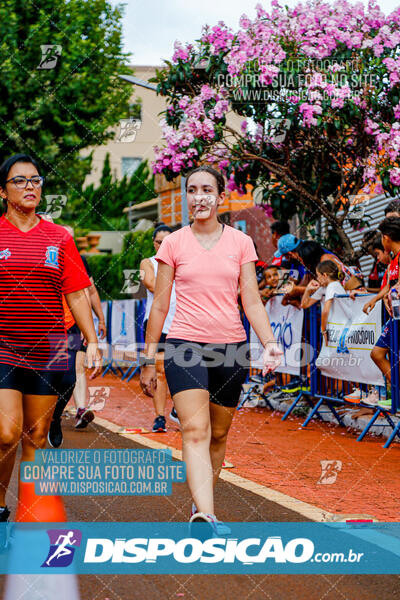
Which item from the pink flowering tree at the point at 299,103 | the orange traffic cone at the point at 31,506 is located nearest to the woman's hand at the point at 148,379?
the orange traffic cone at the point at 31,506

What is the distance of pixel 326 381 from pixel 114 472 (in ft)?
12.6

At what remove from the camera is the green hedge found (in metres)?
31.4

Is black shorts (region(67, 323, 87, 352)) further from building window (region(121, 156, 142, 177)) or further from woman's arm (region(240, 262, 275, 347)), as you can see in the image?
building window (region(121, 156, 142, 177))

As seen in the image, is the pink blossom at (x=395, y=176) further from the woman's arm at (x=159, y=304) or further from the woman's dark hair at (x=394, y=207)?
the woman's arm at (x=159, y=304)

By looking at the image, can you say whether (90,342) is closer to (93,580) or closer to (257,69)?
(93,580)

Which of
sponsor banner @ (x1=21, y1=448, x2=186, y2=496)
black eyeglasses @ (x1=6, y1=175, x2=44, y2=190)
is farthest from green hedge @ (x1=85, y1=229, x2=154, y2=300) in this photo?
black eyeglasses @ (x1=6, y1=175, x2=44, y2=190)

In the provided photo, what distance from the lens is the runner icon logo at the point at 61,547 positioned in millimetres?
4473

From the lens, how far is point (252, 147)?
12.7 meters

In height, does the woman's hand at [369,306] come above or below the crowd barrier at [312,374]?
above

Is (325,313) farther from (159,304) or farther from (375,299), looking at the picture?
(159,304)

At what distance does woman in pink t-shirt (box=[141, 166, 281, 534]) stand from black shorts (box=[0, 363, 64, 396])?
55 cm

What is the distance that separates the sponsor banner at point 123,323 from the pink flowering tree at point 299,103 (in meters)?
6.70

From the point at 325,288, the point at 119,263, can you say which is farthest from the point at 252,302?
the point at 119,263

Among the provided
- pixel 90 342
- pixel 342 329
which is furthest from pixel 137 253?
pixel 90 342
